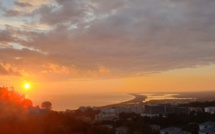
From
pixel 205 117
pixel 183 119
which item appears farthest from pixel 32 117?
pixel 205 117

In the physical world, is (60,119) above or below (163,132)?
above

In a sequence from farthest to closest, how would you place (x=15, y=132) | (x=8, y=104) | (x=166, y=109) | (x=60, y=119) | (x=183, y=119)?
1. (x=166, y=109)
2. (x=183, y=119)
3. (x=8, y=104)
4. (x=60, y=119)
5. (x=15, y=132)

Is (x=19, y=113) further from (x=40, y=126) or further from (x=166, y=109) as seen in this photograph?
(x=166, y=109)

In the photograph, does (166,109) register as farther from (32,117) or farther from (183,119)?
(32,117)

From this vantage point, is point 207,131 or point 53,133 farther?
point 207,131

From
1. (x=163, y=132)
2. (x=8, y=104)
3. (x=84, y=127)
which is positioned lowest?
(x=163, y=132)

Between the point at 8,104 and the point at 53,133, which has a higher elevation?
the point at 8,104

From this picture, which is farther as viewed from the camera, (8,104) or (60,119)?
(8,104)

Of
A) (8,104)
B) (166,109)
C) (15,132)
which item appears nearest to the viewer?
(15,132)

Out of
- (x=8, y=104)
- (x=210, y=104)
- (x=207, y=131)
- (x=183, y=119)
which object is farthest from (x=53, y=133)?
(x=210, y=104)
